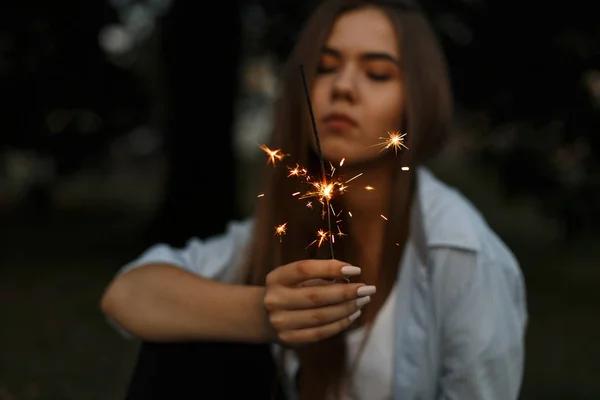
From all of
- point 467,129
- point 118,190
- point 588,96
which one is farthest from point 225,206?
point 118,190

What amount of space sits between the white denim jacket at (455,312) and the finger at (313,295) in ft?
2.35

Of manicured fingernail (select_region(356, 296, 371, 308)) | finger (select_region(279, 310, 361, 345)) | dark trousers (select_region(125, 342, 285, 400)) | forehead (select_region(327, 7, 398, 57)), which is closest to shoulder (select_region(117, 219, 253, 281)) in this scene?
dark trousers (select_region(125, 342, 285, 400))

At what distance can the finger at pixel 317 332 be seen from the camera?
170 centimetres

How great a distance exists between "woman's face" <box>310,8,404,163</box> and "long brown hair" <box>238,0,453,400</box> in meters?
0.03

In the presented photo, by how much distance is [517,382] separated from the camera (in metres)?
2.34

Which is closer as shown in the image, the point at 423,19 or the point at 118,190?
the point at 423,19

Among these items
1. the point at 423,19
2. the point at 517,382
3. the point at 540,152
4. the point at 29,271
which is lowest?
the point at 517,382

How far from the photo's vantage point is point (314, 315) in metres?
1.70

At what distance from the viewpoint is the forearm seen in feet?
7.04

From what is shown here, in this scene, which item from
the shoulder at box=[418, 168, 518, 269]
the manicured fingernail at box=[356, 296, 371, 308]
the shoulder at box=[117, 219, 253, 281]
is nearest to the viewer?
the manicured fingernail at box=[356, 296, 371, 308]

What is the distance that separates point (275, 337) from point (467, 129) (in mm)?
7881

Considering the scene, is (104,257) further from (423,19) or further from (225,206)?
(423,19)

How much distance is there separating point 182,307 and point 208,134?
7.65 m

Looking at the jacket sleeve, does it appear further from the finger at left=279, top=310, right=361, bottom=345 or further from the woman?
the finger at left=279, top=310, right=361, bottom=345
